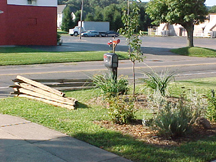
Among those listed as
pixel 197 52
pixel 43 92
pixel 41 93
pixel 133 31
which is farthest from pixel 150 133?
pixel 197 52

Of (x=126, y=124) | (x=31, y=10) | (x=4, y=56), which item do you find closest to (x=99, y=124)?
(x=126, y=124)

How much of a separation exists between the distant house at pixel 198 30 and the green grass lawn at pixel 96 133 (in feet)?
209

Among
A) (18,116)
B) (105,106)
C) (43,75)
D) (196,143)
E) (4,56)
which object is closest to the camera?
(196,143)

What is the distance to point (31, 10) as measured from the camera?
3616 cm

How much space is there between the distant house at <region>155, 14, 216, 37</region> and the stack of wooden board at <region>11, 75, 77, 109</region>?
6253cm

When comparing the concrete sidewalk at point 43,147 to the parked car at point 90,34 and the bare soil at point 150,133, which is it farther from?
the parked car at point 90,34

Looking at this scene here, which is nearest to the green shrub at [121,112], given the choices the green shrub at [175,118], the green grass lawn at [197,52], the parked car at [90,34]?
the green shrub at [175,118]

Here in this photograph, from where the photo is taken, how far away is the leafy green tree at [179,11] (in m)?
29.7

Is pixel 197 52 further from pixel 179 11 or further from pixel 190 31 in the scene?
pixel 179 11

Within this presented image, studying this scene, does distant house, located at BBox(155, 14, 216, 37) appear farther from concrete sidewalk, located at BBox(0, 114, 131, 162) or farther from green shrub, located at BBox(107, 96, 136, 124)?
concrete sidewalk, located at BBox(0, 114, 131, 162)

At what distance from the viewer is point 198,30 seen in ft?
255

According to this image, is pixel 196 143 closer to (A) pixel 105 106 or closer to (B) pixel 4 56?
(A) pixel 105 106

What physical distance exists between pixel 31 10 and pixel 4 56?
1285 centimetres

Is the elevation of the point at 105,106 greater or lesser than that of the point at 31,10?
lesser
